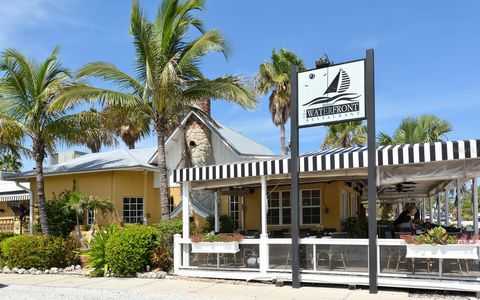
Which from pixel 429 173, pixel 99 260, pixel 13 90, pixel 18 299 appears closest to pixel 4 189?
pixel 13 90

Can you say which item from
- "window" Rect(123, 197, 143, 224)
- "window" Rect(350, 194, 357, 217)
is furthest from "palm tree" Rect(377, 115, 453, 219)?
"window" Rect(123, 197, 143, 224)

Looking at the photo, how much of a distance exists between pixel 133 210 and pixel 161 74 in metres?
8.92

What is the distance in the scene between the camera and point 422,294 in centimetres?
1045

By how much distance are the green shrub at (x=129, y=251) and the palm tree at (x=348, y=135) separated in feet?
60.0

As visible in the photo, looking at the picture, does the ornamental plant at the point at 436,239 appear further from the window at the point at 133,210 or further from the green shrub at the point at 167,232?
the window at the point at 133,210

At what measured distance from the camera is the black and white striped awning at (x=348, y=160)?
1004 cm

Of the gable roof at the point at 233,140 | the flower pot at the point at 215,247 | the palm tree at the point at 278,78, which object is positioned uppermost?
the palm tree at the point at 278,78

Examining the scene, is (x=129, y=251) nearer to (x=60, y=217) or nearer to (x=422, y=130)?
(x=60, y=217)

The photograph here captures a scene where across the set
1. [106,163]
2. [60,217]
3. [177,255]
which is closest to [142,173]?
[106,163]

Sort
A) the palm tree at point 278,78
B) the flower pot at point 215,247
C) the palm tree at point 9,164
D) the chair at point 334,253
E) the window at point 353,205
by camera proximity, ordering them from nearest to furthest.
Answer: the chair at point 334,253
the flower pot at point 215,247
the window at point 353,205
the palm tree at point 278,78
the palm tree at point 9,164

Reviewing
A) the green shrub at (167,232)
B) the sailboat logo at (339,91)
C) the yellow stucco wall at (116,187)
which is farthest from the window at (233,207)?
the sailboat logo at (339,91)

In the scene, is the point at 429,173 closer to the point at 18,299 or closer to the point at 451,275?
the point at 451,275

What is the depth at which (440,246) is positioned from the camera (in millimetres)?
10273

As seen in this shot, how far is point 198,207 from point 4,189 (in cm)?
1552
